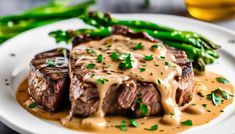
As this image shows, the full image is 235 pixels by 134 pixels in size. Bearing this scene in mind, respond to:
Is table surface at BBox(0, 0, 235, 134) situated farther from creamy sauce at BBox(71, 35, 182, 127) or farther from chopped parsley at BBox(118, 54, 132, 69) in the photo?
chopped parsley at BBox(118, 54, 132, 69)

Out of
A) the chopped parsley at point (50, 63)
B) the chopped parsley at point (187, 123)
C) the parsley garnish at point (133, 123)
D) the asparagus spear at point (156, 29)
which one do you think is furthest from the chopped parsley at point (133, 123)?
the asparagus spear at point (156, 29)

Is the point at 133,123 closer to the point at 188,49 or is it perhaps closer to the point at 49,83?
the point at 49,83

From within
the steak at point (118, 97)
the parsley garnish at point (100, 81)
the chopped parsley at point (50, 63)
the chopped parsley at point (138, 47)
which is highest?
the chopped parsley at point (138, 47)

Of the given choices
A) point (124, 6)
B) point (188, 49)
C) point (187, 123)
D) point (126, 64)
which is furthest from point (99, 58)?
point (124, 6)

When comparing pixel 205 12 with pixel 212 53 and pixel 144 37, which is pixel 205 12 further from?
pixel 144 37

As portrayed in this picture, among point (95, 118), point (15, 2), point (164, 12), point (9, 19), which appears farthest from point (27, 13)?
point (95, 118)

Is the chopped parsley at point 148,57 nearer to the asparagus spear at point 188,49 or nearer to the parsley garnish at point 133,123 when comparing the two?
the parsley garnish at point 133,123
